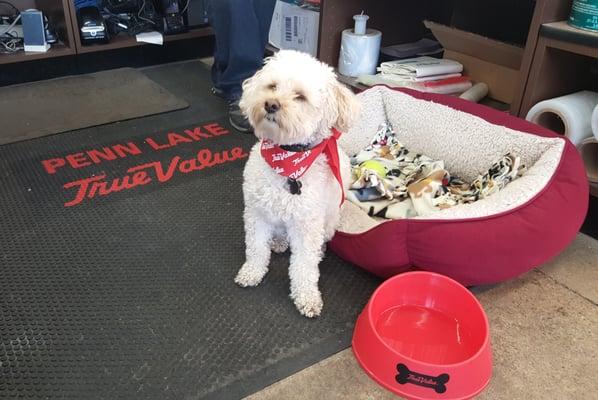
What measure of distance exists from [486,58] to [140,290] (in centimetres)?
167

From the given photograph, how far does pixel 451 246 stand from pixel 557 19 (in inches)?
35.0

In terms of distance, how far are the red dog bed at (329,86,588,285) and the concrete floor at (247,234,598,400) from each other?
9 cm

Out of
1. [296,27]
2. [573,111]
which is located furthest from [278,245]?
[296,27]

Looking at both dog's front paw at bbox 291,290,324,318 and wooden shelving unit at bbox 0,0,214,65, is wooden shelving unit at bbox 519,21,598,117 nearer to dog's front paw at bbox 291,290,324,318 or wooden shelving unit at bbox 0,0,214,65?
dog's front paw at bbox 291,290,324,318

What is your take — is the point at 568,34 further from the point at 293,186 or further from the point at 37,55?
the point at 37,55

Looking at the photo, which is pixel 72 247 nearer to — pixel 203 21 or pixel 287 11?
pixel 287 11

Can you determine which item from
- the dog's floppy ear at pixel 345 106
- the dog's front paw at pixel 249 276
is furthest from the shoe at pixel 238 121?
the dog's floppy ear at pixel 345 106

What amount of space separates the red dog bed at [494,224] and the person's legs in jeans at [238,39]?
0.93 metres

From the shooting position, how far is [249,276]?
129 cm

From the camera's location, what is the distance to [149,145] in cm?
196

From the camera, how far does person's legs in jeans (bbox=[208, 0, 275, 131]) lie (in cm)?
212

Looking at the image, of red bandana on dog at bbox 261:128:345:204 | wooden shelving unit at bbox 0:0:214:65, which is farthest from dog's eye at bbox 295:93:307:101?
wooden shelving unit at bbox 0:0:214:65

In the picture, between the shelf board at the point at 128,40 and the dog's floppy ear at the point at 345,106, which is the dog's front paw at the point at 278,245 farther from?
the shelf board at the point at 128,40

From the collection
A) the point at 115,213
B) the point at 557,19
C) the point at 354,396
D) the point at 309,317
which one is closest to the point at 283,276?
the point at 309,317
